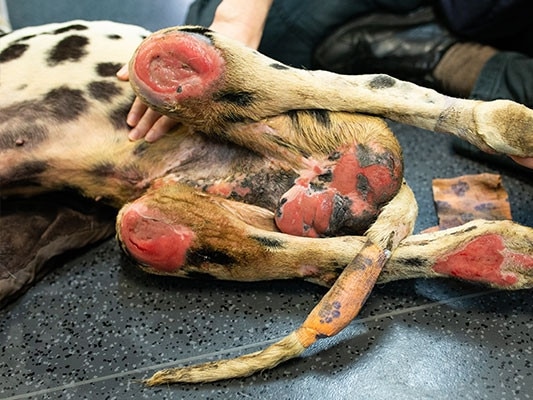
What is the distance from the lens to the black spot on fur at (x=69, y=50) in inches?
53.4

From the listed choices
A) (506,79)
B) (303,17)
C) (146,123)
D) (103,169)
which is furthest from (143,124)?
(506,79)

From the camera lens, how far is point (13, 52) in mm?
1368

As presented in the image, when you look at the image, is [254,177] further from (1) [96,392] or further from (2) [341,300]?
(1) [96,392]

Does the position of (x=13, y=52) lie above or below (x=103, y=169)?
above

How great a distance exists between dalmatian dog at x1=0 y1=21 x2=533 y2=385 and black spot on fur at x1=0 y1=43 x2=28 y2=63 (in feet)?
0.39

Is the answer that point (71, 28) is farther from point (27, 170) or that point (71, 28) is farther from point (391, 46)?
point (391, 46)

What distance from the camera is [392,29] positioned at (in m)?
1.85

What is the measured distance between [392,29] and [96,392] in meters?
1.24

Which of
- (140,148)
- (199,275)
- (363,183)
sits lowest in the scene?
(199,275)

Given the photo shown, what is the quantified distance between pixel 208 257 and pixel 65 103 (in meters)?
0.43

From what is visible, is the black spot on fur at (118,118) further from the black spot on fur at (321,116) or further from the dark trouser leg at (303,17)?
the dark trouser leg at (303,17)

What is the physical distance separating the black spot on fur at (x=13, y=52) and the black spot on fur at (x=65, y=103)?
13cm

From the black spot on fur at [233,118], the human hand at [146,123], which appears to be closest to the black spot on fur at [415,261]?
the black spot on fur at [233,118]

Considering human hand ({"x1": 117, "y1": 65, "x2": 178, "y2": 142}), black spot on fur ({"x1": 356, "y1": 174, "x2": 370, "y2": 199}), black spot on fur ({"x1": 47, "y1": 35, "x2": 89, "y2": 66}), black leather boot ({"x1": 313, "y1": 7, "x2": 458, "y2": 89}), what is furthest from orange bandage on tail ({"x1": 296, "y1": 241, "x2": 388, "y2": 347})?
black leather boot ({"x1": 313, "y1": 7, "x2": 458, "y2": 89})
